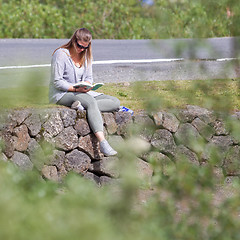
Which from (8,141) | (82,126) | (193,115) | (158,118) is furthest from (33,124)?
(193,115)

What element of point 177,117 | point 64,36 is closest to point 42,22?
point 64,36

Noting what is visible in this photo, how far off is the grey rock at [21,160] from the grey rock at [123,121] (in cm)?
114

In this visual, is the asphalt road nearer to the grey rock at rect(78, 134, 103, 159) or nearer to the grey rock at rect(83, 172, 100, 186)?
the grey rock at rect(78, 134, 103, 159)

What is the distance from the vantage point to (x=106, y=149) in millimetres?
6660

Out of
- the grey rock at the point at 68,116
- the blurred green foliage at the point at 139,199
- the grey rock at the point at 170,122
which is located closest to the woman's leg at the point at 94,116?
the grey rock at the point at 68,116

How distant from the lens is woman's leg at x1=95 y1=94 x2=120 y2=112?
6.98m

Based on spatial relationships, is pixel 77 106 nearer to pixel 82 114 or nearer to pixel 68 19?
pixel 82 114

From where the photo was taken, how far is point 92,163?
716cm

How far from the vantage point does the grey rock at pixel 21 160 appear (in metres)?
6.58

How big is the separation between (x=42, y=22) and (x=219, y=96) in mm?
10865

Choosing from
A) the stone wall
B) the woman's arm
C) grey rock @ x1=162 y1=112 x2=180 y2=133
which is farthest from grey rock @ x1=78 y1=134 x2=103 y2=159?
grey rock @ x1=162 y1=112 x2=180 y2=133

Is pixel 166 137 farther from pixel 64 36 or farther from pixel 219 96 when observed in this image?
pixel 64 36

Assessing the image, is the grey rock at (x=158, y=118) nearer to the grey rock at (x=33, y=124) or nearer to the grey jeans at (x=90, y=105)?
the grey jeans at (x=90, y=105)

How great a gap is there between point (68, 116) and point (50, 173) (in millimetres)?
650
